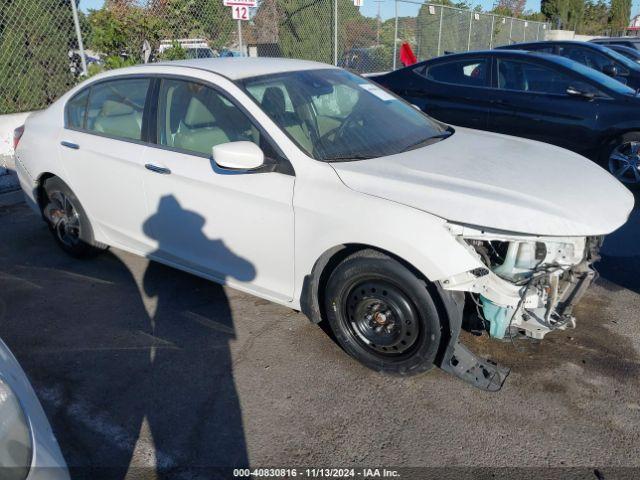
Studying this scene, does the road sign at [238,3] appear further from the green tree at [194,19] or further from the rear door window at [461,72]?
the rear door window at [461,72]

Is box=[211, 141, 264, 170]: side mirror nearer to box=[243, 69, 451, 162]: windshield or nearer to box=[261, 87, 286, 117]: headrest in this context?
box=[243, 69, 451, 162]: windshield

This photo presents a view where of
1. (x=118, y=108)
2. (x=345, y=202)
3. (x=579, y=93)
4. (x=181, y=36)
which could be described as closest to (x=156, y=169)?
(x=118, y=108)

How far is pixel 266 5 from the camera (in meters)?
13.7

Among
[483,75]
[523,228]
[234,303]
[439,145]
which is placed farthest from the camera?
[483,75]

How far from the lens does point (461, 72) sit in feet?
23.9

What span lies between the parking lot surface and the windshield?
128 cm

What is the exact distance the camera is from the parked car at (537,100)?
629 centimetres

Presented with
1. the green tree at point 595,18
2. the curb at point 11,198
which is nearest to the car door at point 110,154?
the curb at point 11,198

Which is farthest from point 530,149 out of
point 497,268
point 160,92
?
point 160,92

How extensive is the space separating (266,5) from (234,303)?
11.7 meters

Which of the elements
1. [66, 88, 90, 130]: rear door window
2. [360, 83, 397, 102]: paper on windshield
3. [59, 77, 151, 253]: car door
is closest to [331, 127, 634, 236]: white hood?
[360, 83, 397, 102]: paper on windshield

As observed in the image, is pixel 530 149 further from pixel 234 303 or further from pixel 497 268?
pixel 234 303

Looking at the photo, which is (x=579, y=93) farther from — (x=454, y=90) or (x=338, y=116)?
(x=338, y=116)

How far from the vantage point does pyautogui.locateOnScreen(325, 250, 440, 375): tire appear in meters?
2.84
